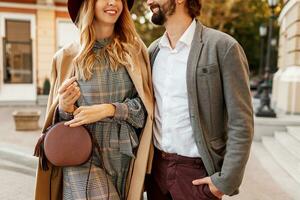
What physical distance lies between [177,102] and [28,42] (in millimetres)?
17603

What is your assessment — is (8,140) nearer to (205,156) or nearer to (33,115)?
(33,115)

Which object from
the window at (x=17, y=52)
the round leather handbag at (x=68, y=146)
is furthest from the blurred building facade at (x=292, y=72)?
the window at (x=17, y=52)

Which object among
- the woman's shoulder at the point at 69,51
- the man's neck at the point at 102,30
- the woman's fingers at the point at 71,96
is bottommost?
the woman's fingers at the point at 71,96

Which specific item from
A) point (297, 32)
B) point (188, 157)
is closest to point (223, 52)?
point (188, 157)

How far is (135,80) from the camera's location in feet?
7.84

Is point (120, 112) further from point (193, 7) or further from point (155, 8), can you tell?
point (193, 7)

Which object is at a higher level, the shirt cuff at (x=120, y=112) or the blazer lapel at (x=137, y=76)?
the blazer lapel at (x=137, y=76)

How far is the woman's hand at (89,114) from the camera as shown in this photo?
2.21 metres

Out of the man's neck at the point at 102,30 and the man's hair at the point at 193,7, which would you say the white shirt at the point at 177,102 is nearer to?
the man's hair at the point at 193,7

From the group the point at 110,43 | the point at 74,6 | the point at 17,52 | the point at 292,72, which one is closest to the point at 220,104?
the point at 110,43

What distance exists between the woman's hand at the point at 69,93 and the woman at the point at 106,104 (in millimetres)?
78

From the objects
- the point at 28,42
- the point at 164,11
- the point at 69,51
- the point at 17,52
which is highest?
the point at 28,42

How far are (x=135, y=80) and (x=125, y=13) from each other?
50 cm

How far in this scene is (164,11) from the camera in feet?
7.43
